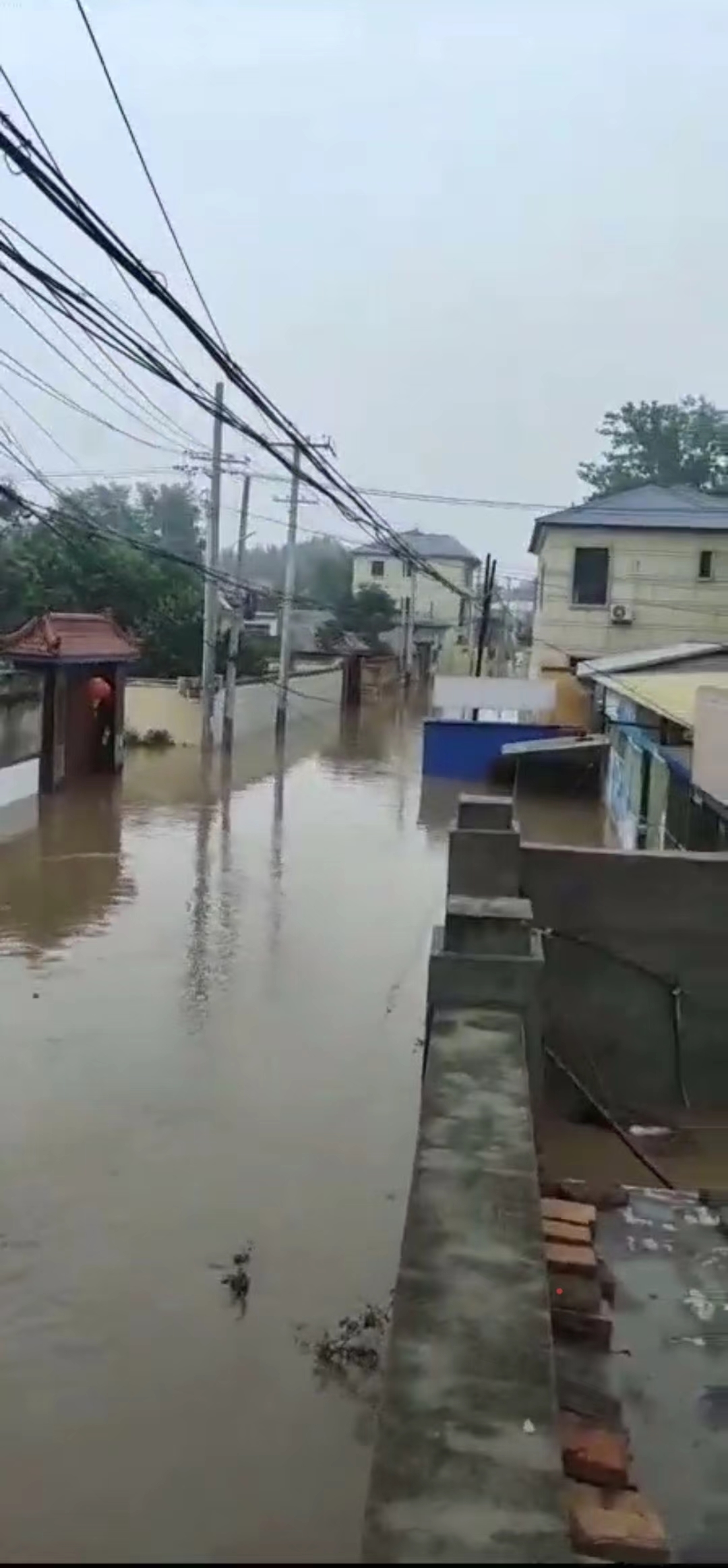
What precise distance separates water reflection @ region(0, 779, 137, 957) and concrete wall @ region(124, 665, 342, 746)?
8.62 meters

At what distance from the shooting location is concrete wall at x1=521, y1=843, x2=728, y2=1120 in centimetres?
801

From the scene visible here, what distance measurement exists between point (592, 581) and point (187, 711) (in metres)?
9.43

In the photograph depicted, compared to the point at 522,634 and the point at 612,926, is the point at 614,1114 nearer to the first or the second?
the point at 612,926

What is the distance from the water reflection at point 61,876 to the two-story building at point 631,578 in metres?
13.5

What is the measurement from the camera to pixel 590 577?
29641 mm

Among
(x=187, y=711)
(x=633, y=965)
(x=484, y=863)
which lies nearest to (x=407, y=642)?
(x=187, y=711)

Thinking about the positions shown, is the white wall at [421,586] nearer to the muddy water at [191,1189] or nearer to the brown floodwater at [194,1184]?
the brown floodwater at [194,1184]

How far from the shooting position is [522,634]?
62.0 metres

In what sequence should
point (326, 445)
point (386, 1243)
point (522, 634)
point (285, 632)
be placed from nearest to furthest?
point (386, 1243) → point (285, 632) → point (326, 445) → point (522, 634)

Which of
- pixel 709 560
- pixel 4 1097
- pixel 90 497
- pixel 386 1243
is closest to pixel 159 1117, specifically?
pixel 4 1097

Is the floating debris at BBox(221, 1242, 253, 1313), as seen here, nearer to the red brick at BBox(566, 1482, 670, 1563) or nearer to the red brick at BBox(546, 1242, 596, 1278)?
the red brick at BBox(546, 1242, 596, 1278)

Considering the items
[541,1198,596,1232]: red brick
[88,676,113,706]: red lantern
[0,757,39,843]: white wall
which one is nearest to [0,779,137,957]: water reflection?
[0,757,39,843]: white wall

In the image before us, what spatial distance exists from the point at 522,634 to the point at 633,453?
1086 cm

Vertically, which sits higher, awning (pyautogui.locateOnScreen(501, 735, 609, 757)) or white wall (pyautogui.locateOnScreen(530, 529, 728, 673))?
white wall (pyautogui.locateOnScreen(530, 529, 728, 673))
